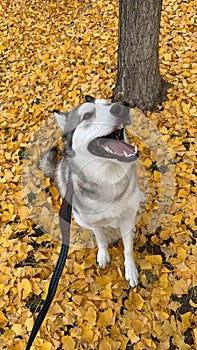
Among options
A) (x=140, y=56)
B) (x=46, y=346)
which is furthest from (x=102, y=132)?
(x=140, y=56)

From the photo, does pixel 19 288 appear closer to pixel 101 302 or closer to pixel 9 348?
pixel 9 348

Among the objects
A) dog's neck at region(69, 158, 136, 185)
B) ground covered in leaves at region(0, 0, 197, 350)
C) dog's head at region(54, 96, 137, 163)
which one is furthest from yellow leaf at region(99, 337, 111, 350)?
dog's head at region(54, 96, 137, 163)

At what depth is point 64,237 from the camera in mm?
2684

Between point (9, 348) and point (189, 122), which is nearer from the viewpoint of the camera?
point (9, 348)

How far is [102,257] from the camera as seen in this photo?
3.23 meters

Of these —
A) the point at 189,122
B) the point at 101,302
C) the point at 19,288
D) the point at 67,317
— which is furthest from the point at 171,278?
the point at 189,122

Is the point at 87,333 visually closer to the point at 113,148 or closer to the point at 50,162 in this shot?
the point at 113,148

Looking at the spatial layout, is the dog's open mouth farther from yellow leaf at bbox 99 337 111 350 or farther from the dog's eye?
yellow leaf at bbox 99 337 111 350

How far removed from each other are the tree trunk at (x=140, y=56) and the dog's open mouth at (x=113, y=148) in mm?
1855

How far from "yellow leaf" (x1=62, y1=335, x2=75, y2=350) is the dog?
0.68 meters

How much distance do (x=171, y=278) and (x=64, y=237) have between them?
107 cm

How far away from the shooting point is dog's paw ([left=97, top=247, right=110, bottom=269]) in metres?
3.23

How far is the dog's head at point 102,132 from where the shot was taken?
247 centimetres

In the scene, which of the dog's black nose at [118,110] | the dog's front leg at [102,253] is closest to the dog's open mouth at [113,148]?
the dog's black nose at [118,110]
